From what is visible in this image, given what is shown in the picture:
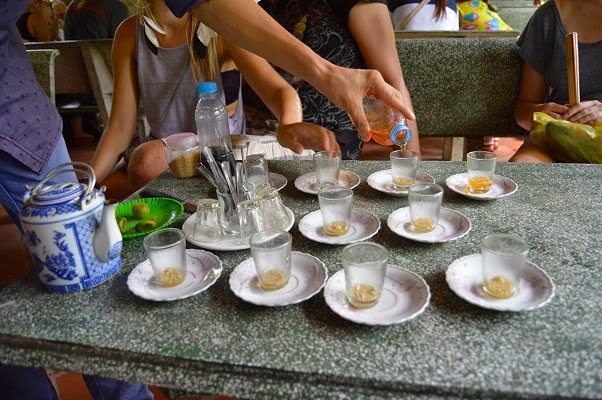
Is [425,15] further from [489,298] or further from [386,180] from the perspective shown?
[489,298]

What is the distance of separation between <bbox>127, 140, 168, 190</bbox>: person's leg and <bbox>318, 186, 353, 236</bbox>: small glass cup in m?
0.82

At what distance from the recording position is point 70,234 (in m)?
0.72

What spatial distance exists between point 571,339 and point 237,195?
646 millimetres

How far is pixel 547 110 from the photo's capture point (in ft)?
5.52

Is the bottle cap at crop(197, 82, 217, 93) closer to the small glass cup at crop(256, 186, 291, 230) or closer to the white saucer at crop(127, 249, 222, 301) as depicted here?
the small glass cup at crop(256, 186, 291, 230)

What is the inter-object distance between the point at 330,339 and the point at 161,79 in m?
1.43

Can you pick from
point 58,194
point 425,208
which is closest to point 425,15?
point 425,208

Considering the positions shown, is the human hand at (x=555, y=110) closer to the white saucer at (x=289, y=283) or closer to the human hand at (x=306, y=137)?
the human hand at (x=306, y=137)

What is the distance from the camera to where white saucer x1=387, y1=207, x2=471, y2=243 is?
0.84 metres

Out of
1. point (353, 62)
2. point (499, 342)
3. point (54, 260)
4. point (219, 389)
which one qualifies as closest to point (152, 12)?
point (353, 62)

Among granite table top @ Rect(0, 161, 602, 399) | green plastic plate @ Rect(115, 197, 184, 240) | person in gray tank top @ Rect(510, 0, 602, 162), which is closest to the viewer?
granite table top @ Rect(0, 161, 602, 399)

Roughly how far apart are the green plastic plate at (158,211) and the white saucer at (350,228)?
0.29m

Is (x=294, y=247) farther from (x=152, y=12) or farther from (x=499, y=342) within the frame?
(x=152, y=12)

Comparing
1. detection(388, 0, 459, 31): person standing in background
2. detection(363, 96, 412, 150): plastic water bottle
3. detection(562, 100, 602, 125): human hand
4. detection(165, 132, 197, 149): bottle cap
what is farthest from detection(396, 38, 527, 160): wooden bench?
detection(165, 132, 197, 149): bottle cap
